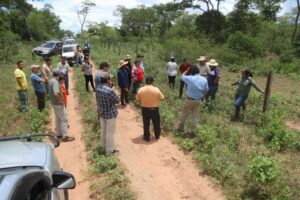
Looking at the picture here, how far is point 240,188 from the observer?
6820 mm

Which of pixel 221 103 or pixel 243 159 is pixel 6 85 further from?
A: pixel 243 159

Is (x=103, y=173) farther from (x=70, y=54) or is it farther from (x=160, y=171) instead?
(x=70, y=54)

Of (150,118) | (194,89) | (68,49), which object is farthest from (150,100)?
(68,49)

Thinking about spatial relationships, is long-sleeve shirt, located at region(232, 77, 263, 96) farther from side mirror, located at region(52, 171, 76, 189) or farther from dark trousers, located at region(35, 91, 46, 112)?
side mirror, located at region(52, 171, 76, 189)

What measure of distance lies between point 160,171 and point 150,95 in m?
1.92

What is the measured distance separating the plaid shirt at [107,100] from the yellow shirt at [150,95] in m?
1.08

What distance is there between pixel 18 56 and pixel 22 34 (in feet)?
74.2

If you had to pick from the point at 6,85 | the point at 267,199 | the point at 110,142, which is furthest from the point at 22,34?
the point at 267,199

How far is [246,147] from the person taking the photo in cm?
881

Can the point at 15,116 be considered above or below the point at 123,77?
below

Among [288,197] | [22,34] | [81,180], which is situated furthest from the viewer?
[22,34]

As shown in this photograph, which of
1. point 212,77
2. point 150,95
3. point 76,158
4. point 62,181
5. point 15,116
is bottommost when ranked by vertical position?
point 76,158

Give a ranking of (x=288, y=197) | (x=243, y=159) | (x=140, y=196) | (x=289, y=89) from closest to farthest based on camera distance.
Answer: (x=288, y=197)
(x=140, y=196)
(x=243, y=159)
(x=289, y=89)

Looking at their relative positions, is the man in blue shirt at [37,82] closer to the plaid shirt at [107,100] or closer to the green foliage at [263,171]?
the plaid shirt at [107,100]
